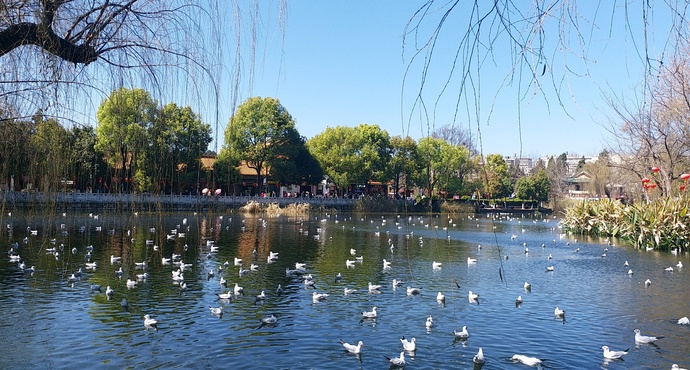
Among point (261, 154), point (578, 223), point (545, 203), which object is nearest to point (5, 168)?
point (578, 223)

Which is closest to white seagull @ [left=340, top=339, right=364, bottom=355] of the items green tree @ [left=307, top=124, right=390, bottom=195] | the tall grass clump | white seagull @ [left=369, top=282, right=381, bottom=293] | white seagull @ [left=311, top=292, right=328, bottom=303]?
white seagull @ [left=311, top=292, right=328, bottom=303]

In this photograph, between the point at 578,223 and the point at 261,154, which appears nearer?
the point at 578,223

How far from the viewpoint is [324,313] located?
13.8 metres

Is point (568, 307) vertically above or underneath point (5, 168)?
underneath

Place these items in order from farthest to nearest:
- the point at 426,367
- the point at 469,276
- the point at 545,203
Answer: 1. the point at 545,203
2. the point at 469,276
3. the point at 426,367

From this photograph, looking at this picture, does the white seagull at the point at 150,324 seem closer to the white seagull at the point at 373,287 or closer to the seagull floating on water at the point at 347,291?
the seagull floating on water at the point at 347,291

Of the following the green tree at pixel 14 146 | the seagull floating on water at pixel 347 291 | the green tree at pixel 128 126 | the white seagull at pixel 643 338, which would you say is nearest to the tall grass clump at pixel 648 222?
the white seagull at pixel 643 338

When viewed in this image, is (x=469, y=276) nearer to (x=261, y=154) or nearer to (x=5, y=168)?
(x=5, y=168)

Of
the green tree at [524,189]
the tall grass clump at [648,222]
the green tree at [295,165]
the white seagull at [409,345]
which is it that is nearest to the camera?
the white seagull at [409,345]

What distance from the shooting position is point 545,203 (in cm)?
8994

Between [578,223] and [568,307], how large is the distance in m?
A: 26.2

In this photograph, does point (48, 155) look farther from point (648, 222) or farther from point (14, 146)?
point (648, 222)

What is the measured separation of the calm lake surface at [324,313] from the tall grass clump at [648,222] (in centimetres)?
347

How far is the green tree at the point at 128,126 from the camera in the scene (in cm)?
380
